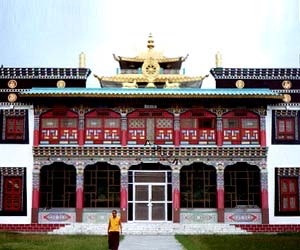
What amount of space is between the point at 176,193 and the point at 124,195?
7.90ft

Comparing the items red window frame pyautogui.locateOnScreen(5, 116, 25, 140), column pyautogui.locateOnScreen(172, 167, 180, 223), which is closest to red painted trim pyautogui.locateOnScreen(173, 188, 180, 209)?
column pyautogui.locateOnScreen(172, 167, 180, 223)

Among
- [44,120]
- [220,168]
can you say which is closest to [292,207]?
[220,168]

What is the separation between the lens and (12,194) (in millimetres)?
25188

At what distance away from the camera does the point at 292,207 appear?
25.4 metres

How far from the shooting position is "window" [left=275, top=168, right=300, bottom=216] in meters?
25.3

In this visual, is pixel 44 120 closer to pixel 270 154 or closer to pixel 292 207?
pixel 270 154

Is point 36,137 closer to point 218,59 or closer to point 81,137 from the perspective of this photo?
point 81,137

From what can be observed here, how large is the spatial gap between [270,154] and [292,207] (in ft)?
8.85

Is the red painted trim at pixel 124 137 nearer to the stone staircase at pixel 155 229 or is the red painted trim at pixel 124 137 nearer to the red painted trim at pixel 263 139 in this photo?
the stone staircase at pixel 155 229

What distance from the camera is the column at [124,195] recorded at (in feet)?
81.4

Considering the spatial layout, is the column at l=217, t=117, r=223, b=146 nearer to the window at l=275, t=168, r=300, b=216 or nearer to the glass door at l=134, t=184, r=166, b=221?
the window at l=275, t=168, r=300, b=216

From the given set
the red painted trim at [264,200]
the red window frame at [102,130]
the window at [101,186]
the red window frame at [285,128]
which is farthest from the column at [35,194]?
the red window frame at [285,128]

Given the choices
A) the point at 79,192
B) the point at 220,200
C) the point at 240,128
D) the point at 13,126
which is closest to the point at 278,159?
the point at 240,128

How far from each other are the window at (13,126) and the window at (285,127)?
39.0ft
